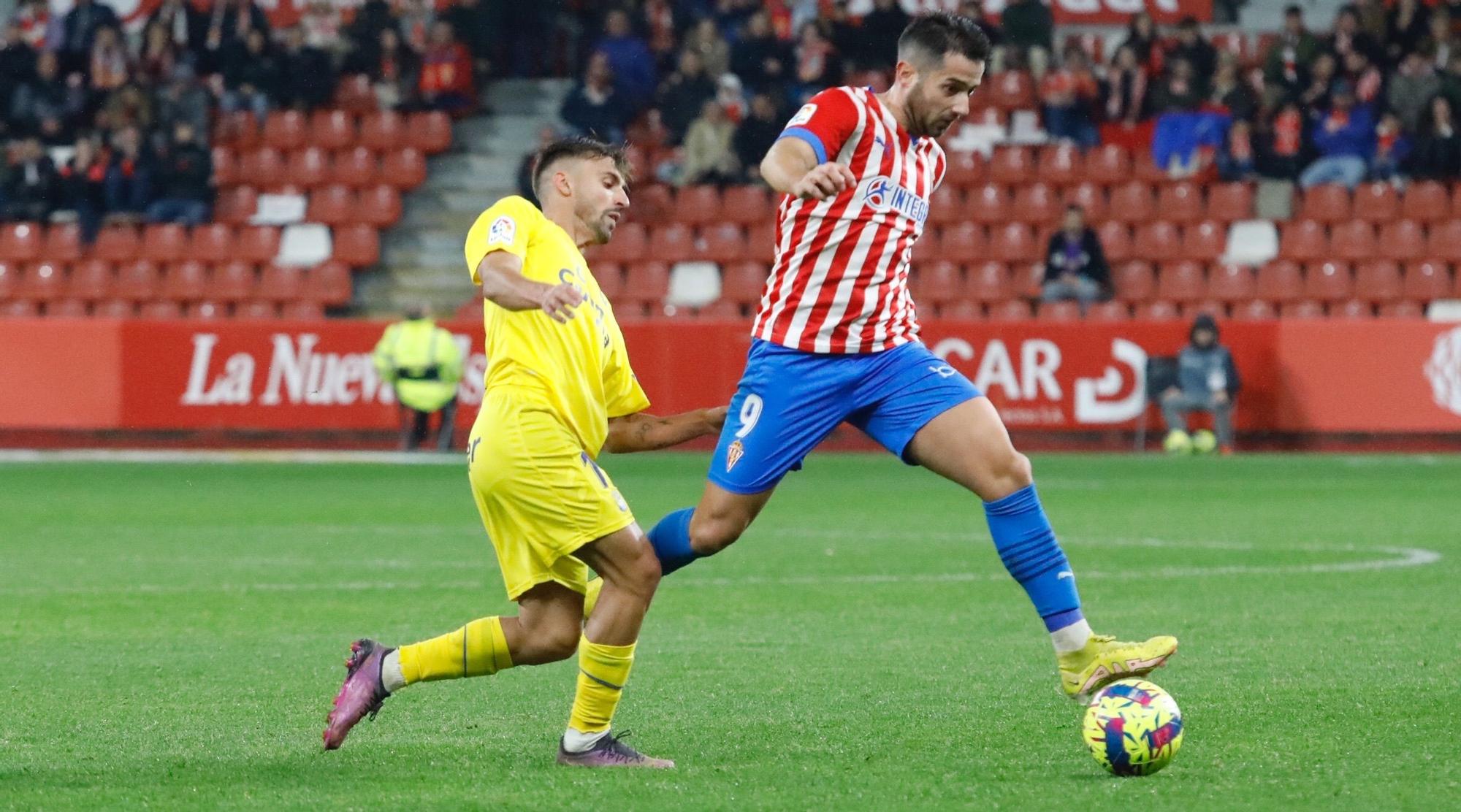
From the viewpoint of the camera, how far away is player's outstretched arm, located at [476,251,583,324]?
5.02m

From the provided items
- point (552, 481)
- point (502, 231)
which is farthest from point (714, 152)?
point (552, 481)

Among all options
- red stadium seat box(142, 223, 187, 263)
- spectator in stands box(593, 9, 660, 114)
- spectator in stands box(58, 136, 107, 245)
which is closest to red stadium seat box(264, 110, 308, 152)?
red stadium seat box(142, 223, 187, 263)

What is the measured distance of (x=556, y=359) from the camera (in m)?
5.47

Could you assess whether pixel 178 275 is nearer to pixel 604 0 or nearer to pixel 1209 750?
pixel 604 0

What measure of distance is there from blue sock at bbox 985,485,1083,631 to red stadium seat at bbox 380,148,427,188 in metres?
19.8

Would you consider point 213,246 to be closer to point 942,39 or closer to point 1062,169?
point 1062,169

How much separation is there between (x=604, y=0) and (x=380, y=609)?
17.9 m

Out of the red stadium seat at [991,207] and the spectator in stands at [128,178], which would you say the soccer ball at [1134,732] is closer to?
the red stadium seat at [991,207]

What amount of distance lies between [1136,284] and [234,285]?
9.71 metres

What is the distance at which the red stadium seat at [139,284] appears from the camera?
23672mm

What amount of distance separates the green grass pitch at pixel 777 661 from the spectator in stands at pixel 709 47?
10.4 meters

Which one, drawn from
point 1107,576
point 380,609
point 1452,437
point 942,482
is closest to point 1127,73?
point 1452,437

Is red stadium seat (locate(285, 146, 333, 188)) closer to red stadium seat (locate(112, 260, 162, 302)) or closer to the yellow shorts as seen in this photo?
red stadium seat (locate(112, 260, 162, 302))

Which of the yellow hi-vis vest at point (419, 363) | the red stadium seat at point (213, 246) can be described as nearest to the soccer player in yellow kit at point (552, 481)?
the yellow hi-vis vest at point (419, 363)
